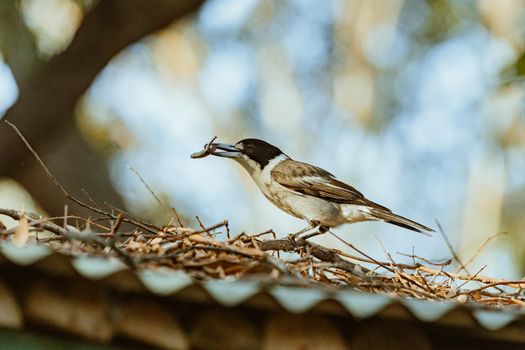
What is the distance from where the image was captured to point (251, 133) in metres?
16.7

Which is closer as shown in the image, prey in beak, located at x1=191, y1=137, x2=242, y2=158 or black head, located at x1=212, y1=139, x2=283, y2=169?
prey in beak, located at x1=191, y1=137, x2=242, y2=158

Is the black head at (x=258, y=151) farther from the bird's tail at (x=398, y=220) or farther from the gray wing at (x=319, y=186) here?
the bird's tail at (x=398, y=220)

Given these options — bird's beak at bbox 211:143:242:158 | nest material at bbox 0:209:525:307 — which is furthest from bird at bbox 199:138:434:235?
Answer: nest material at bbox 0:209:525:307

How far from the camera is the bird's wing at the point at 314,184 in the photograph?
26.4ft

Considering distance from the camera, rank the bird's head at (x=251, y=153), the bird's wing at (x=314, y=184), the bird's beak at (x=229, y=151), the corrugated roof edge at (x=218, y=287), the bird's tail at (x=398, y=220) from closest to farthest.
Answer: the corrugated roof edge at (x=218, y=287), the bird's tail at (x=398, y=220), the bird's wing at (x=314, y=184), the bird's beak at (x=229, y=151), the bird's head at (x=251, y=153)

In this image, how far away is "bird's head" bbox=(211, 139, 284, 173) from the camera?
8477 millimetres

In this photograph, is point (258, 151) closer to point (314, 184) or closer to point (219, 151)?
point (219, 151)

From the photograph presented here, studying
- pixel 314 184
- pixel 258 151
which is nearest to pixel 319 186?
pixel 314 184

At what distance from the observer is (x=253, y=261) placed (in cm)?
407

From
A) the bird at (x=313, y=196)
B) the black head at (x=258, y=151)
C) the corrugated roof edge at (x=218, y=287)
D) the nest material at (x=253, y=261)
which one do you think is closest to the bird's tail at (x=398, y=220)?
the bird at (x=313, y=196)

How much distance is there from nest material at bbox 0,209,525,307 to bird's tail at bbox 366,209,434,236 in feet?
5.44

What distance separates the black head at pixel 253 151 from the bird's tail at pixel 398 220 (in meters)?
1.20

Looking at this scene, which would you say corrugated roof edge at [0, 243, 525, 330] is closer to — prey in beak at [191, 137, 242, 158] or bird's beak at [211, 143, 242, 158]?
prey in beak at [191, 137, 242, 158]

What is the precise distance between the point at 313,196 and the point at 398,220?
0.81 m
